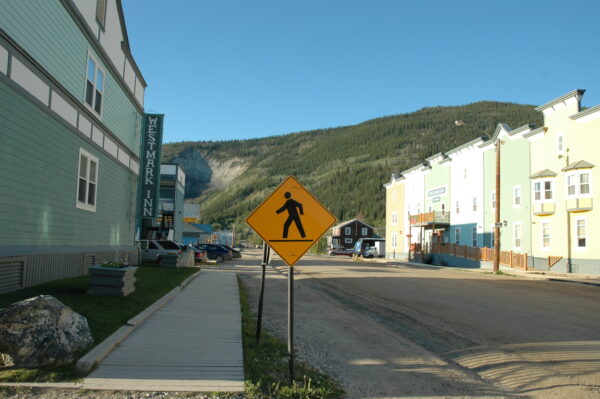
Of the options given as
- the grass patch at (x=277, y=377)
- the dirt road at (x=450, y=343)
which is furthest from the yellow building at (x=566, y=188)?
the grass patch at (x=277, y=377)

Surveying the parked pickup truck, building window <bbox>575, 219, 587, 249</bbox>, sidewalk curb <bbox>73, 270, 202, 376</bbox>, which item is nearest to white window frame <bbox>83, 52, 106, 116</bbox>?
sidewalk curb <bbox>73, 270, 202, 376</bbox>

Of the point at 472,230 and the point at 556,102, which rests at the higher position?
the point at 556,102

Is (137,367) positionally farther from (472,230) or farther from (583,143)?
(472,230)

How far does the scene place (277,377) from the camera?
594 cm

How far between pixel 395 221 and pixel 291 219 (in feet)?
193

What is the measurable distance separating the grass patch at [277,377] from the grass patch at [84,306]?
77.8 inches

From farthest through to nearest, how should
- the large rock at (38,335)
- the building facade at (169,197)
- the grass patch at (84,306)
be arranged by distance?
the building facade at (169,197), the large rock at (38,335), the grass patch at (84,306)

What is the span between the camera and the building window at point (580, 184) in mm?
30328

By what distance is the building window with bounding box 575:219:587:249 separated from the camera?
30.6 m

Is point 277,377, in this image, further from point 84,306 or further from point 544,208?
point 544,208

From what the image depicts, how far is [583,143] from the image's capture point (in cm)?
3070

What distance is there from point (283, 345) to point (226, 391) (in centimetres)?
258

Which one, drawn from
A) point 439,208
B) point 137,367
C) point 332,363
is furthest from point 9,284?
point 439,208

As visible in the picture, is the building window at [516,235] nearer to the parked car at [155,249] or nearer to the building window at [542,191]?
the building window at [542,191]
